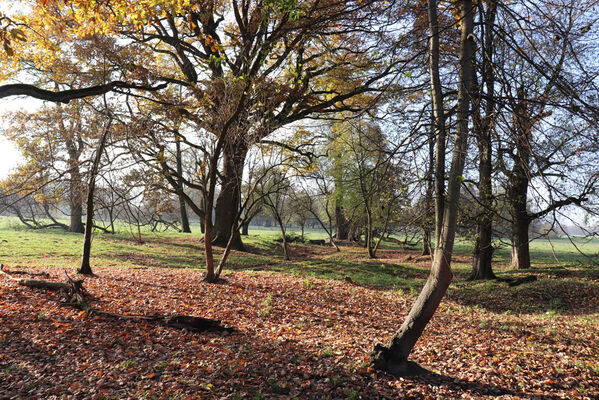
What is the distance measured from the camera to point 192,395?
4.16 meters

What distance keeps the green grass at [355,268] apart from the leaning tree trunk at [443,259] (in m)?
2.74

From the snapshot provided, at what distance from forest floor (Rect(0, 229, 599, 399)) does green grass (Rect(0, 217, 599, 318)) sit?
0.41ft

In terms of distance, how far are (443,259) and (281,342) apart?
3.18 m

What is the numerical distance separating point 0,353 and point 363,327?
6173 millimetres

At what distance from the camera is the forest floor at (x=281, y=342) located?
14.6 feet

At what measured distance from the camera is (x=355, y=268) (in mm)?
16672

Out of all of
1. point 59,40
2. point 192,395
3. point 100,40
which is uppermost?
point 59,40

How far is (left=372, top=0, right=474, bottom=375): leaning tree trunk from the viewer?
15.9ft

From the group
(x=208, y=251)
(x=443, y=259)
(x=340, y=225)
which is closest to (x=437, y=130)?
(x=443, y=259)

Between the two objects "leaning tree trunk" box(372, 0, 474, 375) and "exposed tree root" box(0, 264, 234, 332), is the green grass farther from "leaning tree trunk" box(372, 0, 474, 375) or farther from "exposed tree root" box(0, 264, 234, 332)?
"exposed tree root" box(0, 264, 234, 332)

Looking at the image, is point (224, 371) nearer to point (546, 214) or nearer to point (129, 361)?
point (129, 361)

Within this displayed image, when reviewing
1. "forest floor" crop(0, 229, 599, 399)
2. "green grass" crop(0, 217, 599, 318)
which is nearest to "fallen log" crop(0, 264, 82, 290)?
"forest floor" crop(0, 229, 599, 399)

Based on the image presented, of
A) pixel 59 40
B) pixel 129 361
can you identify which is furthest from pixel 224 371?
pixel 59 40

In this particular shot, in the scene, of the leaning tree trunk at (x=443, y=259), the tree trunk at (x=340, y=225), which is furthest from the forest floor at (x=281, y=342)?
the tree trunk at (x=340, y=225)
